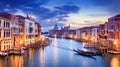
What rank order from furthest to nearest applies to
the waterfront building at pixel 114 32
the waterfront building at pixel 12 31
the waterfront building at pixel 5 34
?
the waterfront building at pixel 114 32
the waterfront building at pixel 12 31
the waterfront building at pixel 5 34

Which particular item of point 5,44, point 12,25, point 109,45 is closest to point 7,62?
point 5,44

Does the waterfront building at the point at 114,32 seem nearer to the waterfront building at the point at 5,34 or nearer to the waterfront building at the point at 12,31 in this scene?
the waterfront building at the point at 12,31

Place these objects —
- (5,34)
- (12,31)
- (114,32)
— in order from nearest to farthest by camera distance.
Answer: (5,34)
(12,31)
(114,32)

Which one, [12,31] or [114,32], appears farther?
[114,32]

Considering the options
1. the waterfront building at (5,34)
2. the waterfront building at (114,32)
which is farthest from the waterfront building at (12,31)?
the waterfront building at (114,32)

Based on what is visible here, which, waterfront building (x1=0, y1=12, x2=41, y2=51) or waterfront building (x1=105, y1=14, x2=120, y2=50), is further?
waterfront building (x1=105, y1=14, x2=120, y2=50)

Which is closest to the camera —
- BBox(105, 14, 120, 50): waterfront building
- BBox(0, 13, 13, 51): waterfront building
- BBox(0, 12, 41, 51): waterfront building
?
BBox(0, 13, 13, 51): waterfront building

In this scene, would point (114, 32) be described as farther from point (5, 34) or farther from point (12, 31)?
point (5, 34)

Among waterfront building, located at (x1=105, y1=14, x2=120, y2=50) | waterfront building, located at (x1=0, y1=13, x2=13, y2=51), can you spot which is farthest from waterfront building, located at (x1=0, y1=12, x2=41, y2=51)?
waterfront building, located at (x1=105, y1=14, x2=120, y2=50)

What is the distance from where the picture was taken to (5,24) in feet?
131

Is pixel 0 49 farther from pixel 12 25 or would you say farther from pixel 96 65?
pixel 96 65

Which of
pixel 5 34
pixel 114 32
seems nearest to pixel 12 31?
pixel 5 34

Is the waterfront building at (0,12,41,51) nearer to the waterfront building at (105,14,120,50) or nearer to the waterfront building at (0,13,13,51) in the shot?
the waterfront building at (0,13,13,51)

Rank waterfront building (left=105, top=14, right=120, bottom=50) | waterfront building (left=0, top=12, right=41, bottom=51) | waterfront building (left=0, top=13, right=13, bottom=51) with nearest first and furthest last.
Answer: waterfront building (left=0, top=13, right=13, bottom=51), waterfront building (left=0, top=12, right=41, bottom=51), waterfront building (left=105, top=14, right=120, bottom=50)
